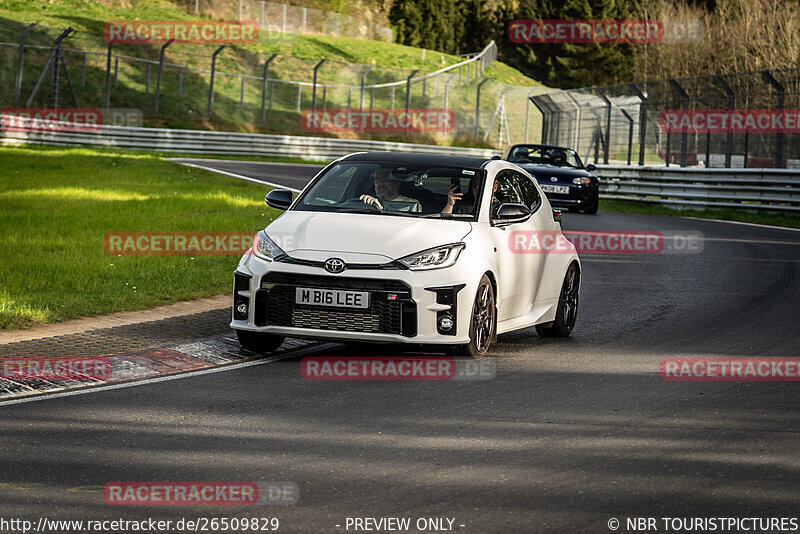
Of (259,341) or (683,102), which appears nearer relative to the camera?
(259,341)

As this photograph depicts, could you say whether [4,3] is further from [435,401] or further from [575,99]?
[435,401]

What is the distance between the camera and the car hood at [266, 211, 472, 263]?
8.39m

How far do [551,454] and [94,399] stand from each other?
2875 millimetres

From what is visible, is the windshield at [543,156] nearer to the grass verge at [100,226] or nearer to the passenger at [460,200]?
the grass verge at [100,226]

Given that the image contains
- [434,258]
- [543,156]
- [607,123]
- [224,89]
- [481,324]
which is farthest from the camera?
[224,89]

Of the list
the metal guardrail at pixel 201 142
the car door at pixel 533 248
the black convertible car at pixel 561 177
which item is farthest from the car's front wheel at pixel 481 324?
the metal guardrail at pixel 201 142

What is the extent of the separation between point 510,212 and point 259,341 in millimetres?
2175

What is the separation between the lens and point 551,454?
238 inches

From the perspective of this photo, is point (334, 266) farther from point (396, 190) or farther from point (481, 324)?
point (396, 190)

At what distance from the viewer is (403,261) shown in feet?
27.5

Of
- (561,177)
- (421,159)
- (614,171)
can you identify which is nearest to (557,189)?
(561,177)

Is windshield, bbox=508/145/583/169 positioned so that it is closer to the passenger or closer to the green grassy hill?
the passenger

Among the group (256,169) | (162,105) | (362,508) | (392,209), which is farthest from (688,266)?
(162,105)

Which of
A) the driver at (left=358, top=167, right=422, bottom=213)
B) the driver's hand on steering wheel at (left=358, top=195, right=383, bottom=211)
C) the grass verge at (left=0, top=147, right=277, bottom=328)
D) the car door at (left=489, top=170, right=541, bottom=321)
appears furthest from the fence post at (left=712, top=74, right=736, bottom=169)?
the driver's hand on steering wheel at (left=358, top=195, right=383, bottom=211)
